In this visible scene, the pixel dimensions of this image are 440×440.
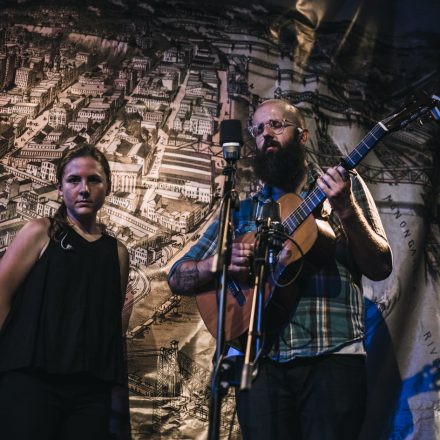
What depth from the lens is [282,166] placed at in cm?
307

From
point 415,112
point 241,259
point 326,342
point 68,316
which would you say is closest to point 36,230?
point 68,316

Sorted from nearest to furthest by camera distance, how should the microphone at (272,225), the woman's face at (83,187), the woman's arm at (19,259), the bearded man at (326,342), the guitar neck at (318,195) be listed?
the microphone at (272,225)
the bearded man at (326,342)
the guitar neck at (318,195)
the woman's arm at (19,259)
the woman's face at (83,187)

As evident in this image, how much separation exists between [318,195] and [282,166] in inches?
14.7

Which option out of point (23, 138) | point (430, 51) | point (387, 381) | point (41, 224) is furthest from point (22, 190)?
point (430, 51)

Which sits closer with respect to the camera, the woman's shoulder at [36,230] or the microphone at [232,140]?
the microphone at [232,140]

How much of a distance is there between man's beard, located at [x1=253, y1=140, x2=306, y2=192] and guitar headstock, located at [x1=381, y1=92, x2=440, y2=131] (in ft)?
1.78

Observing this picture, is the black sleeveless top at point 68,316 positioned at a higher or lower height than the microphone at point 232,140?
lower

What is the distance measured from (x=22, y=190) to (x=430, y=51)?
9.09 feet

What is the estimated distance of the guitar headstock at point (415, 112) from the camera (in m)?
2.68

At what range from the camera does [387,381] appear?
3475 millimetres

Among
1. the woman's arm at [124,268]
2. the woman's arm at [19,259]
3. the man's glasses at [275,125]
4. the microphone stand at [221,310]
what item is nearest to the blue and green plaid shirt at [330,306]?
the man's glasses at [275,125]

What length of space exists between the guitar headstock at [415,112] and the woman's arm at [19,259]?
1715 millimetres

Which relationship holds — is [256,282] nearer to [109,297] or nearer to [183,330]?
[109,297]

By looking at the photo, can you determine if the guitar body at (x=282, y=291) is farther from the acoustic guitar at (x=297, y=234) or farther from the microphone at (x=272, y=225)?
the microphone at (x=272, y=225)
